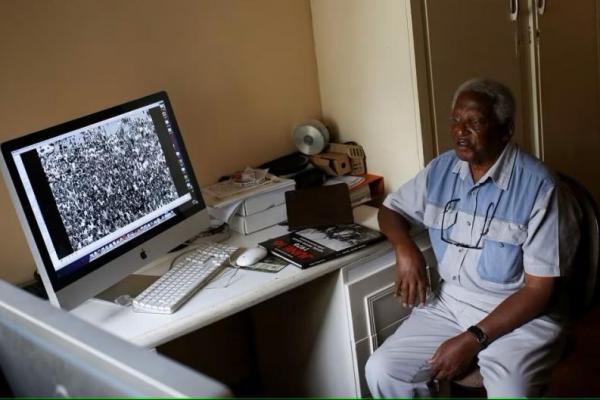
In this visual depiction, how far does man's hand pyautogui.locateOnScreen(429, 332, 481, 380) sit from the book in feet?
1.31

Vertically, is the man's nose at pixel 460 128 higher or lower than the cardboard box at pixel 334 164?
higher

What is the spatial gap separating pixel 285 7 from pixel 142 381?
6.54 feet

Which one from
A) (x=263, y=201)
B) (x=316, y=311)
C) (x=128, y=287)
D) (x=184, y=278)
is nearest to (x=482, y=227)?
A: (x=316, y=311)

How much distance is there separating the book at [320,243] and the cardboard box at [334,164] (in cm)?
37

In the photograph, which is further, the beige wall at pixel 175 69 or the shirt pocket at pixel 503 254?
the beige wall at pixel 175 69

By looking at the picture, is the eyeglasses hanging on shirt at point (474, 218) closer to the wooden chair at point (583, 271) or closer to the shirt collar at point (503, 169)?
the shirt collar at point (503, 169)

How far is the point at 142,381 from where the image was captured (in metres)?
0.91

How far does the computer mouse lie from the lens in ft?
6.95

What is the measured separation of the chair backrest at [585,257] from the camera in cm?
199

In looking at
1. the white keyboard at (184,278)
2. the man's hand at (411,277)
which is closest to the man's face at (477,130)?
the man's hand at (411,277)

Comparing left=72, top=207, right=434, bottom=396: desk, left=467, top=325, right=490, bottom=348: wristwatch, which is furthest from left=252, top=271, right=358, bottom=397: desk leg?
left=467, top=325, right=490, bottom=348: wristwatch

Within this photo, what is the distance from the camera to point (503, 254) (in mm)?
2012

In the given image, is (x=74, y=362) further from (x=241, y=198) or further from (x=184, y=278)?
(x=241, y=198)

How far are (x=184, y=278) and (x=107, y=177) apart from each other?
0.34 metres
